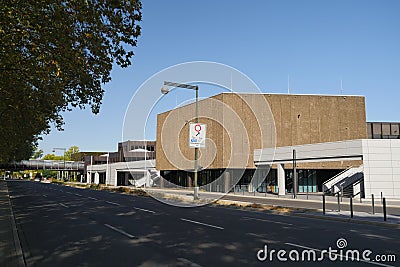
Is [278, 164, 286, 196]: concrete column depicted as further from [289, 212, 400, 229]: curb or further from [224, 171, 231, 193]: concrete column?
[289, 212, 400, 229]: curb

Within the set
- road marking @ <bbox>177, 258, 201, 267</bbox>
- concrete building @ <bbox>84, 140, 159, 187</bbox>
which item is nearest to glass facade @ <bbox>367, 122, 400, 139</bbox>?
concrete building @ <bbox>84, 140, 159, 187</bbox>

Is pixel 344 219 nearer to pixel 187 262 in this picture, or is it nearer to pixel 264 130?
pixel 187 262

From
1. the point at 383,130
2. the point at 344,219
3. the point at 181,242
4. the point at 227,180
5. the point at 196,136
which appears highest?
the point at 383,130

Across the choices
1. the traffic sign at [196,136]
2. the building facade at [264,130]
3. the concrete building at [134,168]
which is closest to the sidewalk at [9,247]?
the traffic sign at [196,136]

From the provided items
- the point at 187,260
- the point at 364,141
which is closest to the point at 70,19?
the point at 187,260

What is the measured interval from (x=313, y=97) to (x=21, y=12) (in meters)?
49.5

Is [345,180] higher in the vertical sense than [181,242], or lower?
higher

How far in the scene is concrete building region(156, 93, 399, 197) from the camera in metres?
49.1

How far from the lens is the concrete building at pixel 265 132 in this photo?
49.1 m

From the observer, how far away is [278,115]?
52.7m

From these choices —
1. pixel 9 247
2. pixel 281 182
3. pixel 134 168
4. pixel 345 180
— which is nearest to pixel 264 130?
pixel 281 182

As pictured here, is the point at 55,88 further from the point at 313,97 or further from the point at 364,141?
the point at 313,97

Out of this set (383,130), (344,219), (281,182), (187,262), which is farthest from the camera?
(383,130)

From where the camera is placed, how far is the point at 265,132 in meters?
52.2
